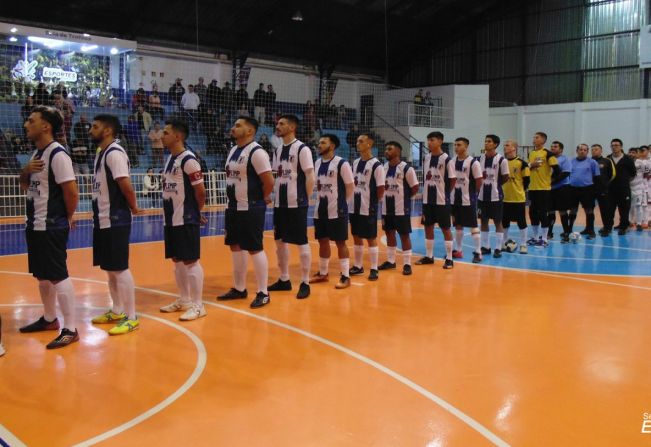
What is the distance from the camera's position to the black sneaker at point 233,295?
6961mm

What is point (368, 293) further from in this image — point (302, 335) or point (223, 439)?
point (223, 439)

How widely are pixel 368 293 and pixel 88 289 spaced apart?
11.8ft

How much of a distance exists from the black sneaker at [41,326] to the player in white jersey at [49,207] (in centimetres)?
55

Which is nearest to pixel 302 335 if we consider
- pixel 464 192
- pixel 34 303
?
pixel 34 303

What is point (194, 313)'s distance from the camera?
6070 millimetres

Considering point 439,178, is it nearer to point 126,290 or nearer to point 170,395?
point 126,290

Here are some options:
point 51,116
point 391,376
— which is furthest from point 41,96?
point 391,376

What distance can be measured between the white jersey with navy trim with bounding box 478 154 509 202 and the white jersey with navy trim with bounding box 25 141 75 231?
6876 millimetres

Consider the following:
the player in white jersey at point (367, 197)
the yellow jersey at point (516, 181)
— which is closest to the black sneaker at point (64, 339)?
the player in white jersey at point (367, 197)

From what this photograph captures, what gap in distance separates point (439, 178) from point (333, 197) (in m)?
2.35

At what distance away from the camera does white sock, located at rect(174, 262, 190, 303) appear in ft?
20.8

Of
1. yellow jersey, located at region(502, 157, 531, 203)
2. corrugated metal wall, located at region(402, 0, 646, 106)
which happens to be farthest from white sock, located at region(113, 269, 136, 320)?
corrugated metal wall, located at region(402, 0, 646, 106)

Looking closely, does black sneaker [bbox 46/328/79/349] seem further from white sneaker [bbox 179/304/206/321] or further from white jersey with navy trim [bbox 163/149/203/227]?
white jersey with navy trim [bbox 163/149/203/227]

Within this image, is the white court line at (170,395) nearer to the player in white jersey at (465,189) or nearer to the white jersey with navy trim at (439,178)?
the white jersey with navy trim at (439,178)
